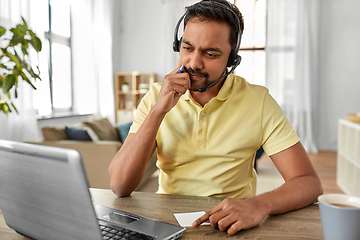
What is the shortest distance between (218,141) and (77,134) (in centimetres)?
220

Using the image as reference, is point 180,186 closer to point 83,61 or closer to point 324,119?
point 83,61

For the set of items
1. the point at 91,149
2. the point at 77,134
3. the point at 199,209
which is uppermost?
the point at 199,209

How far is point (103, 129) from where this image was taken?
3488mm

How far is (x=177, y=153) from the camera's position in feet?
3.57

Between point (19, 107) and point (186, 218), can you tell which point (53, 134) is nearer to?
point (19, 107)

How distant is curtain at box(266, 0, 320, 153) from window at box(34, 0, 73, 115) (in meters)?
3.63

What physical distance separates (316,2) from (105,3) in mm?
3885

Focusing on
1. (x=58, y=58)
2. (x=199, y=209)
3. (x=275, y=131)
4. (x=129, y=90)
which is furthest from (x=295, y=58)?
(x=199, y=209)

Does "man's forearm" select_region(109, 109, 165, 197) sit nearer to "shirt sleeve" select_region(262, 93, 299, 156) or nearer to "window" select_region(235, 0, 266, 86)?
"shirt sleeve" select_region(262, 93, 299, 156)

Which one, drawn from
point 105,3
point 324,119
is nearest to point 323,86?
point 324,119

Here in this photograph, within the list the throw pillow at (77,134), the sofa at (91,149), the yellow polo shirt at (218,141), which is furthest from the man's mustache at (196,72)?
the throw pillow at (77,134)

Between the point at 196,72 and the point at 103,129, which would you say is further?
the point at 103,129

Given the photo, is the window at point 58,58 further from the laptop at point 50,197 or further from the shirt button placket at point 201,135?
the laptop at point 50,197

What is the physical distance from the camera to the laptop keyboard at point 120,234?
2.04 ft
